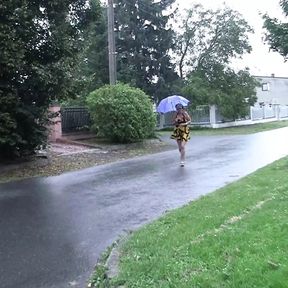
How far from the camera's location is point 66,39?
13859 millimetres

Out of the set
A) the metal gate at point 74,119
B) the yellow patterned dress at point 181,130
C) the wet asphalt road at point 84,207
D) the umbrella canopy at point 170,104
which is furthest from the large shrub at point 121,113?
the yellow patterned dress at point 181,130

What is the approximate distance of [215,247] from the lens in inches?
201

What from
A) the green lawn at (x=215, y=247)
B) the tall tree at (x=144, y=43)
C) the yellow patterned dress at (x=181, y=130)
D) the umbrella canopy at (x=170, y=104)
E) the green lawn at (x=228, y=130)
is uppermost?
the tall tree at (x=144, y=43)

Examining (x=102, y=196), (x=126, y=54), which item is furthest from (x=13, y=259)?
(x=126, y=54)

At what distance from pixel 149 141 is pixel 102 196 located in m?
12.4

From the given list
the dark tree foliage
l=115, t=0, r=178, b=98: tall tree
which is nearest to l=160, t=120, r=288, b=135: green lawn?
the dark tree foliage

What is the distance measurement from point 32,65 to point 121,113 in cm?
746

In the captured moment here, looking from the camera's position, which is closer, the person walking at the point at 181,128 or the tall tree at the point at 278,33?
the tall tree at the point at 278,33

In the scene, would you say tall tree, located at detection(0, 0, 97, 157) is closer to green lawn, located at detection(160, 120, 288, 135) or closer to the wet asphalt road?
the wet asphalt road

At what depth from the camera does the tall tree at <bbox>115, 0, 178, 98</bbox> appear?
3209 centimetres

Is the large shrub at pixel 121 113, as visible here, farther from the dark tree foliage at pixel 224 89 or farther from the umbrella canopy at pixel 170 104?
the dark tree foliage at pixel 224 89

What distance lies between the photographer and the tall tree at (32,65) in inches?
489

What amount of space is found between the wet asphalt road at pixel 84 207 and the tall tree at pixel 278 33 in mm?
2996

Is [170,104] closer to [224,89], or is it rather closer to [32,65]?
[32,65]
